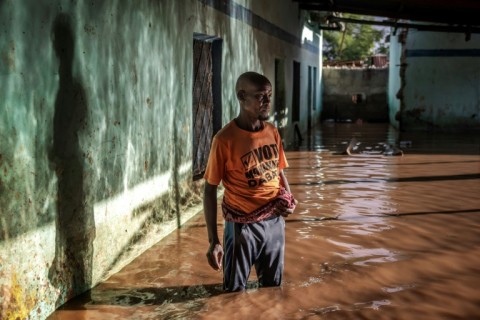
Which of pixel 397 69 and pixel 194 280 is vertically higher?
pixel 397 69

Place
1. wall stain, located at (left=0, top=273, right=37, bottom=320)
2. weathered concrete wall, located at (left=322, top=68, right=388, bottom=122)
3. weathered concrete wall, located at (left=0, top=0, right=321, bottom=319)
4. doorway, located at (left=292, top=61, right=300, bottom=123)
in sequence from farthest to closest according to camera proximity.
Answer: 1. weathered concrete wall, located at (left=322, top=68, right=388, bottom=122)
2. doorway, located at (left=292, top=61, right=300, bottom=123)
3. weathered concrete wall, located at (left=0, top=0, right=321, bottom=319)
4. wall stain, located at (left=0, top=273, right=37, bottom=320)

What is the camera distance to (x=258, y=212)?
3980 millimetres

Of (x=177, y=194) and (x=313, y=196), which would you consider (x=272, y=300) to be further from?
(x=313, y=196)

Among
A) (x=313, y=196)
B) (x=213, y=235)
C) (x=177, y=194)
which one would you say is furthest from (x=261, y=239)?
(x=313, y=196)

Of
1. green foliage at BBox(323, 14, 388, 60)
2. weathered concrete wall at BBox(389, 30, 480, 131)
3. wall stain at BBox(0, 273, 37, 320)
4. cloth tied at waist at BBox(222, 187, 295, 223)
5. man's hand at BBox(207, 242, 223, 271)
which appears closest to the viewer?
wall stain at BBox(0, 273, 37, 320)

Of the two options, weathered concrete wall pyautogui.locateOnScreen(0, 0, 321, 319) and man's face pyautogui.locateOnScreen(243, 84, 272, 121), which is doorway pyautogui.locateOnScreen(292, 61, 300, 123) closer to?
weathered concrete wall pyautogui.locateOnScreen(0, 0, 321, 319)

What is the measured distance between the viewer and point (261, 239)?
4035mm

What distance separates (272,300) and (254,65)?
675 centimetres

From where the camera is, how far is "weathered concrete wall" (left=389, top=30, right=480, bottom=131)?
1898 centimetres

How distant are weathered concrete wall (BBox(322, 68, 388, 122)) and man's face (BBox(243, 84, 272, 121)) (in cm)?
2217

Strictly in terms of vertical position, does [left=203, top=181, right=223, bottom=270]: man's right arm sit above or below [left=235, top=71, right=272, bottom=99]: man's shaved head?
below

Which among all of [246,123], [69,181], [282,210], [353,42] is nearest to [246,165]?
[246,123]

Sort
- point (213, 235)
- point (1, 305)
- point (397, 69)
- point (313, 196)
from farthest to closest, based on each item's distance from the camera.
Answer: point (397, 69) < point (313, 196) < point (213, 235) < point (1, 305)

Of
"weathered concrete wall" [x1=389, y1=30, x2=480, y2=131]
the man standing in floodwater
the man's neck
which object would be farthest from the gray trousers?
"weathered concrete wall" [x1=389, y1=30, x2=480, y2=131]
